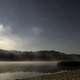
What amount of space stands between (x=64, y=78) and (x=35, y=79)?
4555 millimetres

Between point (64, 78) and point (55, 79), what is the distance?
141 cm

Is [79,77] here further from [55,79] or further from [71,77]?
[55,79]

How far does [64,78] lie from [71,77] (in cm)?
121

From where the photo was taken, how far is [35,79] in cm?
3681

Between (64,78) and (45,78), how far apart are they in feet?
10.3

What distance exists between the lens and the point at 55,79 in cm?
3600

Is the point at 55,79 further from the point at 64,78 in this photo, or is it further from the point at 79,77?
the point at 79,77

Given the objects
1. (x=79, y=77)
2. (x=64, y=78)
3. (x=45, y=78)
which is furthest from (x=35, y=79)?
(x=79, y=77)

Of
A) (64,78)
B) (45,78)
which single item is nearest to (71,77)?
(64,78)

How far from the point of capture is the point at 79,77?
36281 mm

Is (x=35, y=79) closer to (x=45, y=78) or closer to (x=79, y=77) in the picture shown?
(x=45, y=78)

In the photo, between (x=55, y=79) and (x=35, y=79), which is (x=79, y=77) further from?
(x=35, y=79)

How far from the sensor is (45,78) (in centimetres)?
3725

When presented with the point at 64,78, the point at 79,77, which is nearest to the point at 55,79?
the point at 64,78
